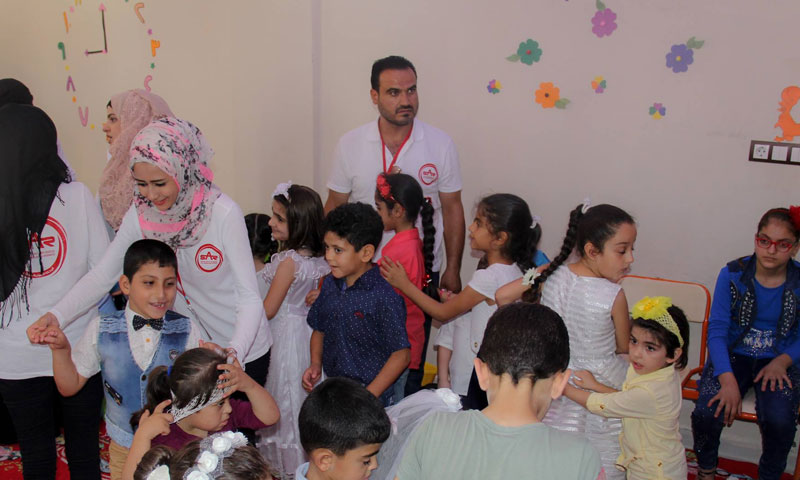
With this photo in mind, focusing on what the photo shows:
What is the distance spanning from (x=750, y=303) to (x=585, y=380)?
111 centimetres

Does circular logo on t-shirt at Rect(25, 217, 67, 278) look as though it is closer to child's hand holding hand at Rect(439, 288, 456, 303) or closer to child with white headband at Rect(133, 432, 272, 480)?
child with white headband at Rect(133, 432, 272, 480)

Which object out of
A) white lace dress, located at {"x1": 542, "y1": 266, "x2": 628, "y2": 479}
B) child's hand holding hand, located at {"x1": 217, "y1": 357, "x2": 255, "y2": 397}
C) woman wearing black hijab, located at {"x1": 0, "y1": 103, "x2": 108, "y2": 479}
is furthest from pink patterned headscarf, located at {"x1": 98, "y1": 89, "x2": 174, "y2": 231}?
white lace dress, located at {"x1": 542, "y1": 266, "x2": 628, "y2": 479}

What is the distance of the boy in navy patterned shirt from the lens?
2.73 meters

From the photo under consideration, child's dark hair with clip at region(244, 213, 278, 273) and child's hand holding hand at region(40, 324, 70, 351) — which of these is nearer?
child's hand holding hand at region(40, 324, 70, 351)

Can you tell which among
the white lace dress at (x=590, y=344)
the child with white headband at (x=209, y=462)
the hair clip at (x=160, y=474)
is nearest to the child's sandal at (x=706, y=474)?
the white lace dress at (x=590, y=344)

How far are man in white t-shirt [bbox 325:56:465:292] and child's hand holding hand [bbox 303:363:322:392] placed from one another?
94 centimetres

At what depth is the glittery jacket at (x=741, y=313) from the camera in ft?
10.4

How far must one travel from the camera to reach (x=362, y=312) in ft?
9.10

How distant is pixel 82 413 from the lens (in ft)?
8.66

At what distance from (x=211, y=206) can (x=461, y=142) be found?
2.05 meters

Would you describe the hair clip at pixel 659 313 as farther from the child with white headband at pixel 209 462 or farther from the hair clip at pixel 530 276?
the child with white headband at pixel 209 462

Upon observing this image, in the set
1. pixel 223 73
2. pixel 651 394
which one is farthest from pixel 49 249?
pixel 223 73

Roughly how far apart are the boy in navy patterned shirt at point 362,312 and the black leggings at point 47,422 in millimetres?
925

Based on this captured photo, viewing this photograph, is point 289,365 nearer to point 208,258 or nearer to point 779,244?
point 208,258
